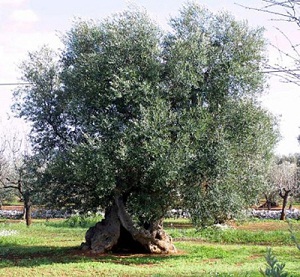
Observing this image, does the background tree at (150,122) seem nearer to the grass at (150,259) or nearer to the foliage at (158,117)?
the foliage at (158,117)

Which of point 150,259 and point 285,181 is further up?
point 285,181

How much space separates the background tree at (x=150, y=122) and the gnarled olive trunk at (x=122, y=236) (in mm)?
39

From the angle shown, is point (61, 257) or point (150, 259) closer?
point (150, 259)

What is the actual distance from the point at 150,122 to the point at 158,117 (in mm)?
316

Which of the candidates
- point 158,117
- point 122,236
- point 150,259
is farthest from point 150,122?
point 122,236

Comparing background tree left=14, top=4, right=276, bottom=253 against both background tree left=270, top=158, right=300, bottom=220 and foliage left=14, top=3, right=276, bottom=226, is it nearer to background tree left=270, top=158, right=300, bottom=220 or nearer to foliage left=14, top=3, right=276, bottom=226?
foliage left=14, top=3, right=276, bottom=226

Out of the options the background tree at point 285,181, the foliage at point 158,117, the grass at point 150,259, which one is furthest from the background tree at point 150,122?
the background tree at point 285,181

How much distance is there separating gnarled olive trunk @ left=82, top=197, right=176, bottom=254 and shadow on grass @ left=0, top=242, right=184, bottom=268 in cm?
37

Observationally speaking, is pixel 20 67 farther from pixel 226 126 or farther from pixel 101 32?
pixel 226 126

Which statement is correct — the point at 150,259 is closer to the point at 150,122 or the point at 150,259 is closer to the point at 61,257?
the point at 61,257

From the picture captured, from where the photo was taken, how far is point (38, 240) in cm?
2245

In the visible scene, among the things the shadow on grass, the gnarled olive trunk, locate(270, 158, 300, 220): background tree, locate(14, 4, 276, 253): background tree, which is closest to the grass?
the shadow on grass

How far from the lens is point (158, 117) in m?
14.9

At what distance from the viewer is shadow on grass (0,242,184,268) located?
1536cm
